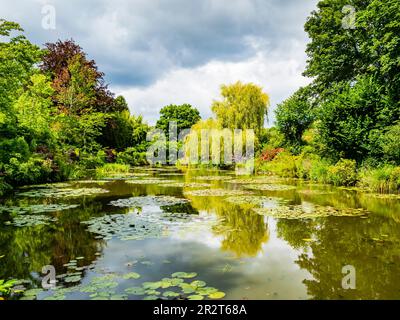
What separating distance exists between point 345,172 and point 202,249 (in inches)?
435

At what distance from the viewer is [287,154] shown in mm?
21141

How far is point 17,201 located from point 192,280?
8.09 meters

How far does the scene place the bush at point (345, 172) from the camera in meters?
13.9

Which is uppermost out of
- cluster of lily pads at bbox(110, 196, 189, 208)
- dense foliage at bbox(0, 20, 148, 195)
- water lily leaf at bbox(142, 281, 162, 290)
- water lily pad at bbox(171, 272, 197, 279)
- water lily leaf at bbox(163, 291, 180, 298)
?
dense foliage at bbox(0, 20, 148, 195)

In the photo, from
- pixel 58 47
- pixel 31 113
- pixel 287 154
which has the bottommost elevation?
pixel 287 154

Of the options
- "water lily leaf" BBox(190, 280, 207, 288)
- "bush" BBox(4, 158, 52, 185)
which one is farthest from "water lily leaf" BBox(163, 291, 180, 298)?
"bush" BBox(4, 158, 52, 185)

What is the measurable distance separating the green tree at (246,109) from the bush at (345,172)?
11.8 m

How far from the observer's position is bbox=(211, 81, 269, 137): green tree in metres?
25.4

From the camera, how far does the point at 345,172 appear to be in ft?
46.0

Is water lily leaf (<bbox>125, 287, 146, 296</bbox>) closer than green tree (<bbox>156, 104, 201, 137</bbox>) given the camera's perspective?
Yes

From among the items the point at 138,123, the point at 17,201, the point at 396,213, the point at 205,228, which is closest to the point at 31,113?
the point at 17,201

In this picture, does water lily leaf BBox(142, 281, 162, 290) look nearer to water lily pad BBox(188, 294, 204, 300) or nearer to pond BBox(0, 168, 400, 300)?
pond BBox(0, 168, 400, 300)

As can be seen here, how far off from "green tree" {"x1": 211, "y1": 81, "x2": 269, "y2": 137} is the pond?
55.1ft
